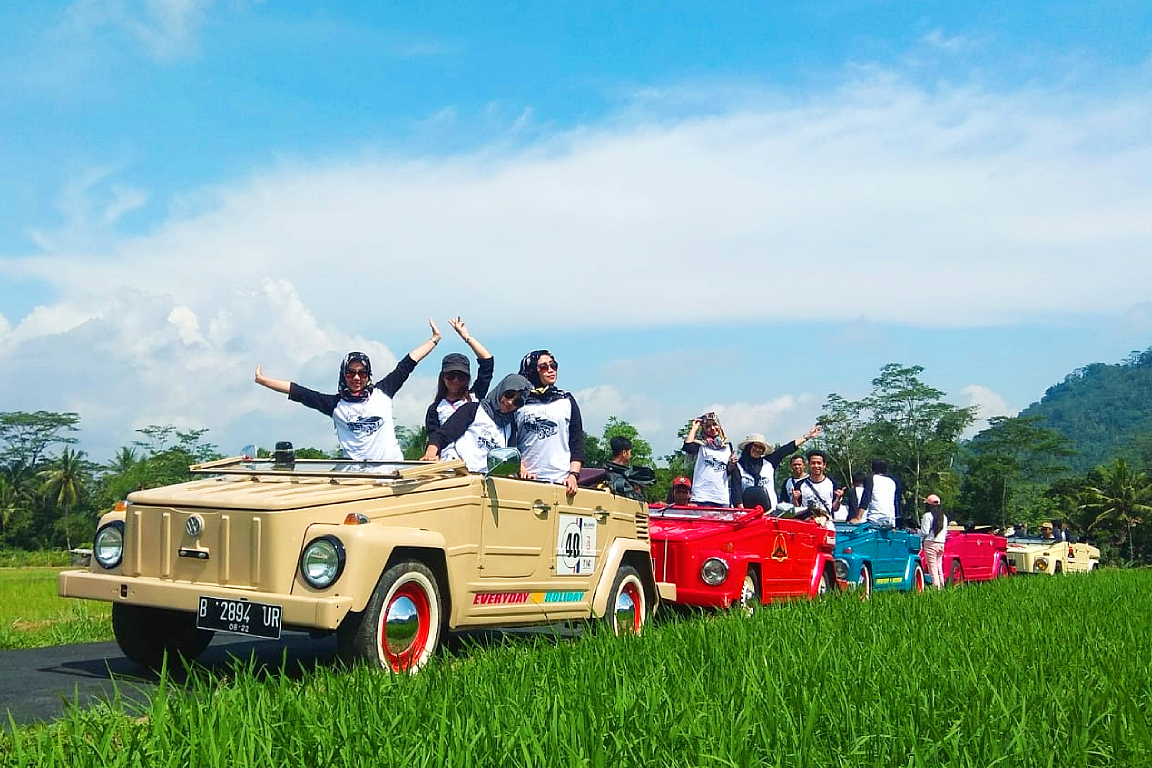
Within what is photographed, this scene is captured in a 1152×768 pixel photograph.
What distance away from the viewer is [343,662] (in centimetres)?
577


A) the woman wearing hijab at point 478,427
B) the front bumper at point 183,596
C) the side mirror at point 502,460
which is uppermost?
the woman wearing hijab at point 478,427

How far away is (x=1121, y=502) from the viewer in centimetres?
6612

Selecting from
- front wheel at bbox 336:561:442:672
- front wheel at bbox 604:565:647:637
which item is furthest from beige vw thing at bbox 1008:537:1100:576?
front wheel at bbox 336:561:442:672

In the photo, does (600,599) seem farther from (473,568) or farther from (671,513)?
(671,513)

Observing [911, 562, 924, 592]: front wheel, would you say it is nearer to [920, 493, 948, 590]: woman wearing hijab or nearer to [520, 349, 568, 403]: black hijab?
[920, 493, 948, 590]: woman wearing hijab

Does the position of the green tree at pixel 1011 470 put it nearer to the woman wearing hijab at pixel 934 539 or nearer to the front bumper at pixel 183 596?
the woman wearing hijab at pixel 934 539

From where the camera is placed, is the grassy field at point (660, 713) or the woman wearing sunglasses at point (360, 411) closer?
the grassy field at point (660, 713)

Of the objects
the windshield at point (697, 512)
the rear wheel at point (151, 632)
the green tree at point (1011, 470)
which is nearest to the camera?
the rear wheel at point (151, 632)

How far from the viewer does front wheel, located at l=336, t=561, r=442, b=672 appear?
5.96 meters

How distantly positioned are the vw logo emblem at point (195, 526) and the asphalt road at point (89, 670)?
732 mm

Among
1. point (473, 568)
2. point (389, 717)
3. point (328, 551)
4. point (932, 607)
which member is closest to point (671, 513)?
point (932, 607)

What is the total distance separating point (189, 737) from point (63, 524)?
83.9 m

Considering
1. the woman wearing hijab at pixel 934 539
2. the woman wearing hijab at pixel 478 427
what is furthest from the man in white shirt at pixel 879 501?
the woman wearing hijab at pixel 478 427

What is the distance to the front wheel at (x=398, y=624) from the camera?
5.96m
